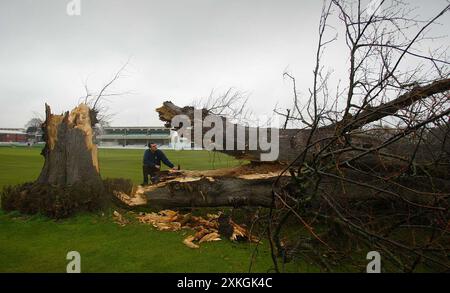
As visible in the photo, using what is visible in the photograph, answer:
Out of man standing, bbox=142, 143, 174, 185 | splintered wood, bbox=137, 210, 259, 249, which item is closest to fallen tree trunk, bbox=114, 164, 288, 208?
splintered wood, bbox=137, 210, 259, 249

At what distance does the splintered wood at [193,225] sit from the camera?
5578 millimetres

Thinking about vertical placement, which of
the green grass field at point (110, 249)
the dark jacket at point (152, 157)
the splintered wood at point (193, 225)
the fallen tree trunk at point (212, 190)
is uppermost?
the dark jacket at point (152, 157)

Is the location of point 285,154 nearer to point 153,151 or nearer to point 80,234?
point 80,234

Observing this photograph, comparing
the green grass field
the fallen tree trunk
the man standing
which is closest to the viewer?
the green grass field

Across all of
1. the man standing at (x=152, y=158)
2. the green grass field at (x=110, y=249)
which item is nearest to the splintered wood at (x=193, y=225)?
the green grass field at (x=110, y=249)

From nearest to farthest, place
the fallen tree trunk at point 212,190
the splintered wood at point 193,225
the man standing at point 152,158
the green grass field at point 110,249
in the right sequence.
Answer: the green grass field at point 110,249 → the splintered wood at point 193,225 → the fallen tree trunk at point 212,190 → the man standing at point 152,158

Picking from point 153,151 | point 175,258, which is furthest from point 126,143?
point 175,258

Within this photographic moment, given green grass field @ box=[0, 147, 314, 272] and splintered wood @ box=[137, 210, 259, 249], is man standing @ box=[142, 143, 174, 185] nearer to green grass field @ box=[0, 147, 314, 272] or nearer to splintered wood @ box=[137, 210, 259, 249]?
splintered wood @ box=[137, 210, 259, 249]

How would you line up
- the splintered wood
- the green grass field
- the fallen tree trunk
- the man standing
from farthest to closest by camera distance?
the man standing
the fallen tree trunk
the splintered wood
the green grass field

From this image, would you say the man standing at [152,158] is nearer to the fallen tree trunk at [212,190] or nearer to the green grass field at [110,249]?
the fallen tree trunk at [212,190]

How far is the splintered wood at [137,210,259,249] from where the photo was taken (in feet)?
18.3

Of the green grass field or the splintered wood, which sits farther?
the splintered wood
